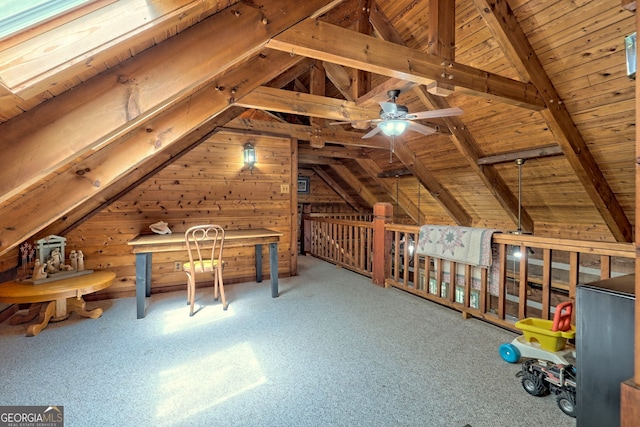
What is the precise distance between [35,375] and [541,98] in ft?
16.4

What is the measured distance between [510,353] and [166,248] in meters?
3.17

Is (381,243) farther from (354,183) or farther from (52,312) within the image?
(354,183)

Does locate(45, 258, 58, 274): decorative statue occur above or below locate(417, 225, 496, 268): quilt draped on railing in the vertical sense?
below

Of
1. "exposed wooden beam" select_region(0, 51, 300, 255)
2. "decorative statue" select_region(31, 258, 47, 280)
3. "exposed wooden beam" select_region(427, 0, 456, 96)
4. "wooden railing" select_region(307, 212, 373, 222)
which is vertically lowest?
"decorative statue" select_region(31, 258, 47, 280)

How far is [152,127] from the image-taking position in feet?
7.52

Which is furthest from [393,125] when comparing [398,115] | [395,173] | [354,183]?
[354,183]

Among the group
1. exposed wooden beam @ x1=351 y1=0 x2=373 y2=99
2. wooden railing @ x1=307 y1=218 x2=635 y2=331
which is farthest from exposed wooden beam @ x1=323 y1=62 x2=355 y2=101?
wooden railing @ x1=307 y1=218 x2=635 y2=331

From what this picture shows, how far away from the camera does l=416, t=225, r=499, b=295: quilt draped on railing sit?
259cm

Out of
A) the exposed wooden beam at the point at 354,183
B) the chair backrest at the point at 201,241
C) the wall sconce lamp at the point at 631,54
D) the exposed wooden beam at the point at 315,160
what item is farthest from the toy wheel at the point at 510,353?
the exposed wooden beam at the point at 354,183

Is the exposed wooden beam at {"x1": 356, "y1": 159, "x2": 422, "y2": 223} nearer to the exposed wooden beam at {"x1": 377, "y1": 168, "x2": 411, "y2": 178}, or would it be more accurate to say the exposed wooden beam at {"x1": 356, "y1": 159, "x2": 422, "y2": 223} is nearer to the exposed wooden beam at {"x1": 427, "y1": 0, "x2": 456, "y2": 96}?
the exposed wooden beam at {"x1": 377, "y1": 168, "x2": 411, "y2": 178}

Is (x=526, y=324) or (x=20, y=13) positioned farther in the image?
(x=526, y=324)

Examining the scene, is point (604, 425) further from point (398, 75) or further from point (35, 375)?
point (35, 375)

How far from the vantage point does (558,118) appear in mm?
3158

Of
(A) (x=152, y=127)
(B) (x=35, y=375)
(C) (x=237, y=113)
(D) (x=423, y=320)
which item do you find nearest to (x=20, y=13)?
(A) (x=152, y=127)
